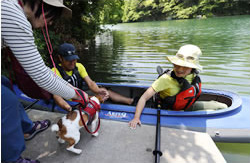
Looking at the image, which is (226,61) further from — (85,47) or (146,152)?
(85,47)

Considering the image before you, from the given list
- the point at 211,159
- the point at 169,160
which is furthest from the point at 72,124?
the point at 211,159

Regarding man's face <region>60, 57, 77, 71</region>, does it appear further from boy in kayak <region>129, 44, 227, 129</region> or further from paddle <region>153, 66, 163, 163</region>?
paddle <region>153, 66, 163, 163</region>

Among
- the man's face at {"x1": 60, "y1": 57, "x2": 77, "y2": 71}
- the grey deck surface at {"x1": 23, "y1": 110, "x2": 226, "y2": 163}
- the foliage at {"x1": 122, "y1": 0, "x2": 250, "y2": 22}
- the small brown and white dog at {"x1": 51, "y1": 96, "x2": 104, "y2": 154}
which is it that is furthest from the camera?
the foliage at {"x1": 122, "y1": 0, "x2": 250, "y2": 22}

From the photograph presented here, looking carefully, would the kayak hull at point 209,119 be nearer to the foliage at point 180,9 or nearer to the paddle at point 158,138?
the paddle at point 158,138

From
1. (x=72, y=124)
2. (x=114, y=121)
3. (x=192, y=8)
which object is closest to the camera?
(x=72, y=124)

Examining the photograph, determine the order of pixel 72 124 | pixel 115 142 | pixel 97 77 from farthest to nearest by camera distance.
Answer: pixel 97 77
pixel 115 142
pixel 72 124

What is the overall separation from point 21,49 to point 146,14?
56252 mm

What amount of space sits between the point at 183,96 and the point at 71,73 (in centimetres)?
199

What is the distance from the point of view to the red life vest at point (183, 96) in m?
2.43

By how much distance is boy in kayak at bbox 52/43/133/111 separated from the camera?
2.72 metres

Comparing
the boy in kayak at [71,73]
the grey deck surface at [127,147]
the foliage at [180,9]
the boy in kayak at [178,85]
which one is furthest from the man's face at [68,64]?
the foliage at [180,9]

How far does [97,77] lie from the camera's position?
21.9 feet

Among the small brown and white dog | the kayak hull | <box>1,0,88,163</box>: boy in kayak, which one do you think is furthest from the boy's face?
<box>1,0,88,163</box>: boy in kayak

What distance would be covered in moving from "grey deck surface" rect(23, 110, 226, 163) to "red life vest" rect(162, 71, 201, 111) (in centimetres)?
40
